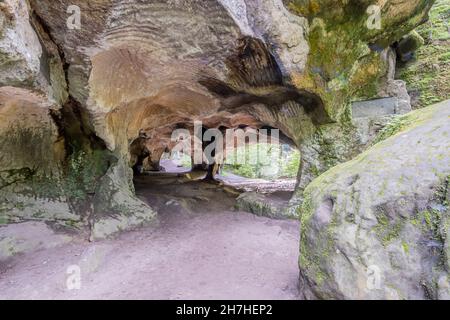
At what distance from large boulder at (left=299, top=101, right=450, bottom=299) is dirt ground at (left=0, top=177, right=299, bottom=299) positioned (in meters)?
0.62

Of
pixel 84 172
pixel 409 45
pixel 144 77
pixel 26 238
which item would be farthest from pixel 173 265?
pixel 409 45

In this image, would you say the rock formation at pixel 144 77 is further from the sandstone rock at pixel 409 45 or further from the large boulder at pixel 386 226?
the sandstone rock at pixel 409 45

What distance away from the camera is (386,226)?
1.87 m

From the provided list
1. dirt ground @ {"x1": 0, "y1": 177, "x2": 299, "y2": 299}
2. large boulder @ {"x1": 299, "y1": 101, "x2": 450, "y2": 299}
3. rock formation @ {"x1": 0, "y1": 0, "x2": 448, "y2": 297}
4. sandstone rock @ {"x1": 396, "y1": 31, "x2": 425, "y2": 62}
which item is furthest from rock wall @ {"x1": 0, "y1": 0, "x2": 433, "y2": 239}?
large boulder @ {"x1": 299, "y1": 101, "x2": 450, "y2": 299}

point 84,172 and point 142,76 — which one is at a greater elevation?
point 142,76

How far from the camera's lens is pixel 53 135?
4.97 meters

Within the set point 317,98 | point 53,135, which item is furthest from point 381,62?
point 53,135

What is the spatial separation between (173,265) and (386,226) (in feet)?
8.25

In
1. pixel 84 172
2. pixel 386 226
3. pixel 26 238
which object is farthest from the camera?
pixel 84 172

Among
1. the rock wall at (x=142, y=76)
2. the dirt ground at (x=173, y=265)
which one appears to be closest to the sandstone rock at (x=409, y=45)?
the rock wall at (x=142, y=76)

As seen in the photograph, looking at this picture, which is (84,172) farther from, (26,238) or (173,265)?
(173,265)

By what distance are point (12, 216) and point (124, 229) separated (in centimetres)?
178
